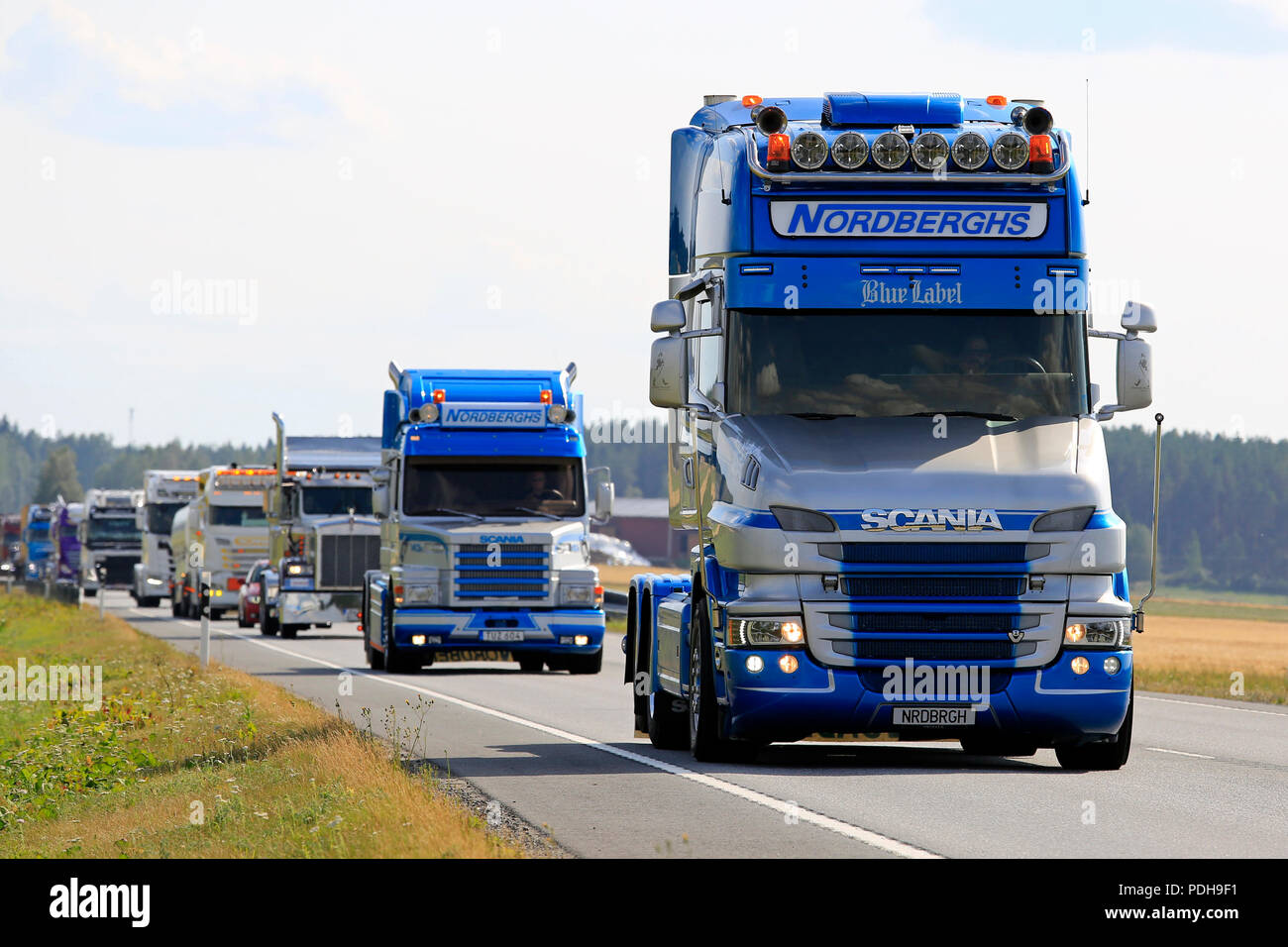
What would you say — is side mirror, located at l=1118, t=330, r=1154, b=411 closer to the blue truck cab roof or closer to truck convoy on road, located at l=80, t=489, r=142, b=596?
the blue truck cab roof

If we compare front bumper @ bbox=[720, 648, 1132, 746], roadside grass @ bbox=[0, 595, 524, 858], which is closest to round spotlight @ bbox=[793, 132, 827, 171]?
front bumper @ bbox=[720, 648, 1132, 746]

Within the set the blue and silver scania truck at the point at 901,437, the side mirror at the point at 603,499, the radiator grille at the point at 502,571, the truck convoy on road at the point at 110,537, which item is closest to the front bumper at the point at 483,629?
the radiator grille at the point at 502,571

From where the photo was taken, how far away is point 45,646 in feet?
136

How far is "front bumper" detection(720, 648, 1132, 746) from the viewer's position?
13156 millimetres

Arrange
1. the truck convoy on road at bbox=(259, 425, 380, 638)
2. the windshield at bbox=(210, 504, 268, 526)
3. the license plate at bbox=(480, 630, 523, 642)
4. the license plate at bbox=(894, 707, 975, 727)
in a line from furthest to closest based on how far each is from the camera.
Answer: the windshield at bbox=(210, 504, 268, 526), the truck convoy on road at bbox=(259, 425, 380, 638), the license plate at bbox=(480, 630, 523, 642), the license plate at bbox=(894, 707, 975, 727)

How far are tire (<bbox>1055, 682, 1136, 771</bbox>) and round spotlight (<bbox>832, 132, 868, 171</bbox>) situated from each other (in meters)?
4.11

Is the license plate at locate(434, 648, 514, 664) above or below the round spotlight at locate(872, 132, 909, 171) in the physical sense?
below

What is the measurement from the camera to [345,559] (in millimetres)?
39719

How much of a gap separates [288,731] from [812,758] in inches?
187

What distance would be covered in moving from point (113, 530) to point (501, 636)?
49.4 meters

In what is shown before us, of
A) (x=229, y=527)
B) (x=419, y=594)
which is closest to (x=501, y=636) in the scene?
(x=419, y=594)

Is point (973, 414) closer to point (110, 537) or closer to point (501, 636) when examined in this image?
point (501, 636)
